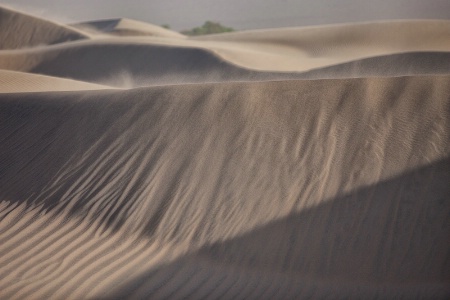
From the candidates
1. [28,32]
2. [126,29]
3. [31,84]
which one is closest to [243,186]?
[31,84]

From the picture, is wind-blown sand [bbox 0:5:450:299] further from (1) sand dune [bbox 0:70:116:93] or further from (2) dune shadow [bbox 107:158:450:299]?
(1) sand dune [bbox 0:70:116:93]

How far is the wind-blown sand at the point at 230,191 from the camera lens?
5020mm

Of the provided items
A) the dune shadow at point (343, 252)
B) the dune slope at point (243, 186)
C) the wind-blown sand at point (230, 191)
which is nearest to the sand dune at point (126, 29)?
the wind-blown sand at point (230, 191)

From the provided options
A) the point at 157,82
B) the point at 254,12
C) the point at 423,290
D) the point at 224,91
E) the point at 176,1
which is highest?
the point at 176,1

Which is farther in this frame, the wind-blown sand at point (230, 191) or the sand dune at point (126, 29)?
the sand dune at point (126, 29)

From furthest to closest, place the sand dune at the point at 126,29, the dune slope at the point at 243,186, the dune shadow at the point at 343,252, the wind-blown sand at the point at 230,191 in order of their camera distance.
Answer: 1. the sand dune at the point at 126,29
2. the dune slope at the point at 243,186
3. the wind-blown sand at the point at 230,191
4. the dune shadow at the point at 343,252

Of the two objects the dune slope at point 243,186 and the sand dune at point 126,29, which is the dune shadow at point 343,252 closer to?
the dune slope at point 243,186

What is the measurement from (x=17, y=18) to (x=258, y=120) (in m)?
25.6

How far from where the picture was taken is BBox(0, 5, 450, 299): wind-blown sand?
5.02 m

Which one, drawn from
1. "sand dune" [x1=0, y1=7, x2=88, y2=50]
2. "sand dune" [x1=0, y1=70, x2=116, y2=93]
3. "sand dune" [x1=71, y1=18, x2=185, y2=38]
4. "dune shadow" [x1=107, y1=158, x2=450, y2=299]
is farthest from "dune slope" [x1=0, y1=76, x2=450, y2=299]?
"sand dune" [x1=71, y1=18, x2=185, y2=38]

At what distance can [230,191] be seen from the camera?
6.18 metres

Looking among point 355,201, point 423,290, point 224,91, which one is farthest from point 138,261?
point 224,91

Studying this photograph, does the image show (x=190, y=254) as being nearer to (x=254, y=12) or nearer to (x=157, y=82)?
(x=157, y=82)

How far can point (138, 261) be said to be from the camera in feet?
17.8
